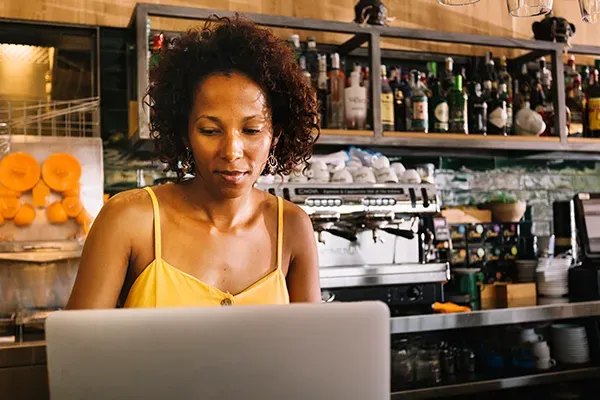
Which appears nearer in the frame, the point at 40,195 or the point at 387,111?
the point at 40,195

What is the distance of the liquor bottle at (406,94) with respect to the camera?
3.28 meters

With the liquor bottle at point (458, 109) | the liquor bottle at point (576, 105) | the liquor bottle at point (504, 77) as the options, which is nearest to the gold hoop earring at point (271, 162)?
the liquor bottle at point (458, 109)

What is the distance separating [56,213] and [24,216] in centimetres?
11

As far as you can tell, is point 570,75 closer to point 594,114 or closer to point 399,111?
point 594,114

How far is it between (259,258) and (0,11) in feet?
7.19

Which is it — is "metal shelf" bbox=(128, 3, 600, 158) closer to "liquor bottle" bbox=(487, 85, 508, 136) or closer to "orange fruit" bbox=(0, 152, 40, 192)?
"liquor bottle" bbox=(487, 85, 508, 136)

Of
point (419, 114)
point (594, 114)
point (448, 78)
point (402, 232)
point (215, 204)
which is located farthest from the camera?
point (594, 114)

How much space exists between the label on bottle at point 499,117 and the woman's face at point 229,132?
2.39 metres

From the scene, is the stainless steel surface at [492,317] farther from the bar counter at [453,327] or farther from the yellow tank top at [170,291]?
the yellow tank top at [170,291]

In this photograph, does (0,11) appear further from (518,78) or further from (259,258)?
(518,78)

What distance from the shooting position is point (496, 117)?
3436 millimetres

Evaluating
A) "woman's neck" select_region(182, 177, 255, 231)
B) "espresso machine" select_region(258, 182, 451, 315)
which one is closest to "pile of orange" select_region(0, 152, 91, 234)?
"espresso machine" select_region(258, 182, 451, 315)

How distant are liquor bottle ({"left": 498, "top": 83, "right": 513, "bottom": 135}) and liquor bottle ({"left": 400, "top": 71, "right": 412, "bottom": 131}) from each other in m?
0.47

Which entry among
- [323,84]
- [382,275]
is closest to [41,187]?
[323,84]
